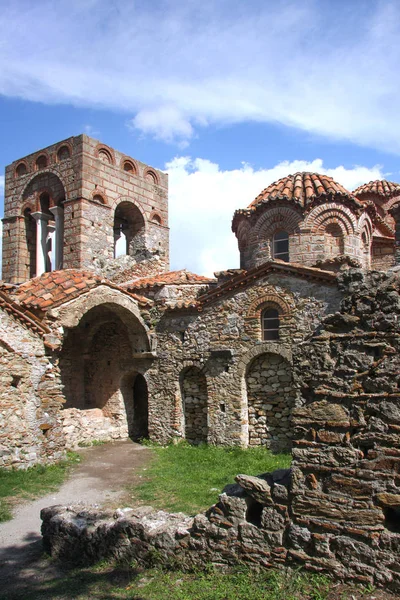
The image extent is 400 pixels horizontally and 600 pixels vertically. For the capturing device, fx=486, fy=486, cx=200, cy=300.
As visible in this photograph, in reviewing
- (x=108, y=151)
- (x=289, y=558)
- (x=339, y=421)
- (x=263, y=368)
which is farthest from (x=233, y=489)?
(x=108, y=151)

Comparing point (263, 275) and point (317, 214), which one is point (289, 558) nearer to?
point (263, 275)

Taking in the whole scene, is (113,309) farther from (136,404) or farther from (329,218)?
(329,218)

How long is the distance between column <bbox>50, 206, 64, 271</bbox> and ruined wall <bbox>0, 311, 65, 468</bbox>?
568 cm

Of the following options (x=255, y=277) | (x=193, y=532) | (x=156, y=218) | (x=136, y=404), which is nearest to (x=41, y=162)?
(x=156, y=218)

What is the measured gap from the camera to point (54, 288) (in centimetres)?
1088

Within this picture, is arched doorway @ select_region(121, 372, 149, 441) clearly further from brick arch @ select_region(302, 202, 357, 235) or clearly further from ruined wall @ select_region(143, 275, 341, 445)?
brick arch @ select_region(302, 202, 357, 235)

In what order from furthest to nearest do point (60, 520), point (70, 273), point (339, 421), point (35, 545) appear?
point (70, 273), point (35, 545), point (60, 520), point (339, 421)

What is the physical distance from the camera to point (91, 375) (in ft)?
44.8

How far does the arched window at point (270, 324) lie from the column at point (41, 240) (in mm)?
8424

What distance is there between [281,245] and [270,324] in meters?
3.26

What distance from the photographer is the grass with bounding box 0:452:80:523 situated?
25.2 ft

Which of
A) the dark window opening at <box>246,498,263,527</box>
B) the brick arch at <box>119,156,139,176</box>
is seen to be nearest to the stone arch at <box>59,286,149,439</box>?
the brick arch at <box>119,156,139,176</box>

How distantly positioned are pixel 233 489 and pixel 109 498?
3.81 meters

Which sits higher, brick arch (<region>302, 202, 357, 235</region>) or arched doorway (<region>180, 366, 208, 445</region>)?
brick arch (<region>302, 202, 357, 235</region>)
